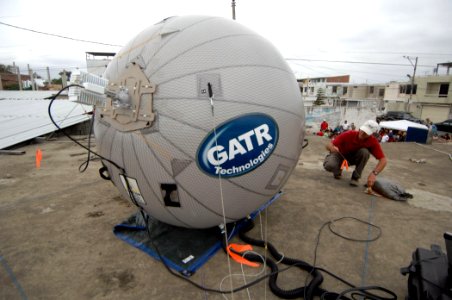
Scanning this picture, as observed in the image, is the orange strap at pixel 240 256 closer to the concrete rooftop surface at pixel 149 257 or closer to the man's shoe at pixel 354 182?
the concrete rooftop surface at pixel 149 257

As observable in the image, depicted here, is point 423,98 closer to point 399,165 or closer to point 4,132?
point 399,165

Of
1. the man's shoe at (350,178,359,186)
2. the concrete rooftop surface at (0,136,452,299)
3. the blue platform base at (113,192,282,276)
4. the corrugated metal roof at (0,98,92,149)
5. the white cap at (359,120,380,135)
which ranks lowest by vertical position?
the concrete rooftop surface at (0,136,452,299)

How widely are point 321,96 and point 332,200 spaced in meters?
43.9

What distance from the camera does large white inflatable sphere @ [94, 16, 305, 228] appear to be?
2100mm

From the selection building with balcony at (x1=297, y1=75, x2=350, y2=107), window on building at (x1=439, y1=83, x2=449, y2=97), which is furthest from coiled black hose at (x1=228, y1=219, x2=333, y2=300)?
building with balcony at (x1=297, y1=75, x2=350, y2=107)

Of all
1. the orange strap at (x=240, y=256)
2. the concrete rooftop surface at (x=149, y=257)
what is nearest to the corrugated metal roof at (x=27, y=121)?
the concrete rooftop surface at (x=149, y=257)

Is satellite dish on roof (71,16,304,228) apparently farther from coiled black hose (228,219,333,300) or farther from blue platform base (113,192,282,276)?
coiled black hose (228,219,333,300)

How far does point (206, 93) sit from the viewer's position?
6.88ft

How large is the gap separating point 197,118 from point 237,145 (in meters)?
0.39

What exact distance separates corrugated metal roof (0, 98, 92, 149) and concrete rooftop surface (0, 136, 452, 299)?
3.74m

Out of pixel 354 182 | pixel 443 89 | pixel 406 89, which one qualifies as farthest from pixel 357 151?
pixel 406 89

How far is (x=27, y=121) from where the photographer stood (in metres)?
10.3

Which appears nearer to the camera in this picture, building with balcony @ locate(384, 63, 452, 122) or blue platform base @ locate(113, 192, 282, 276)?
blue platform base @ locate(113, 192, 282, 276)

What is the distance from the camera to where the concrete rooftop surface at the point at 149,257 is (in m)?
2.40
